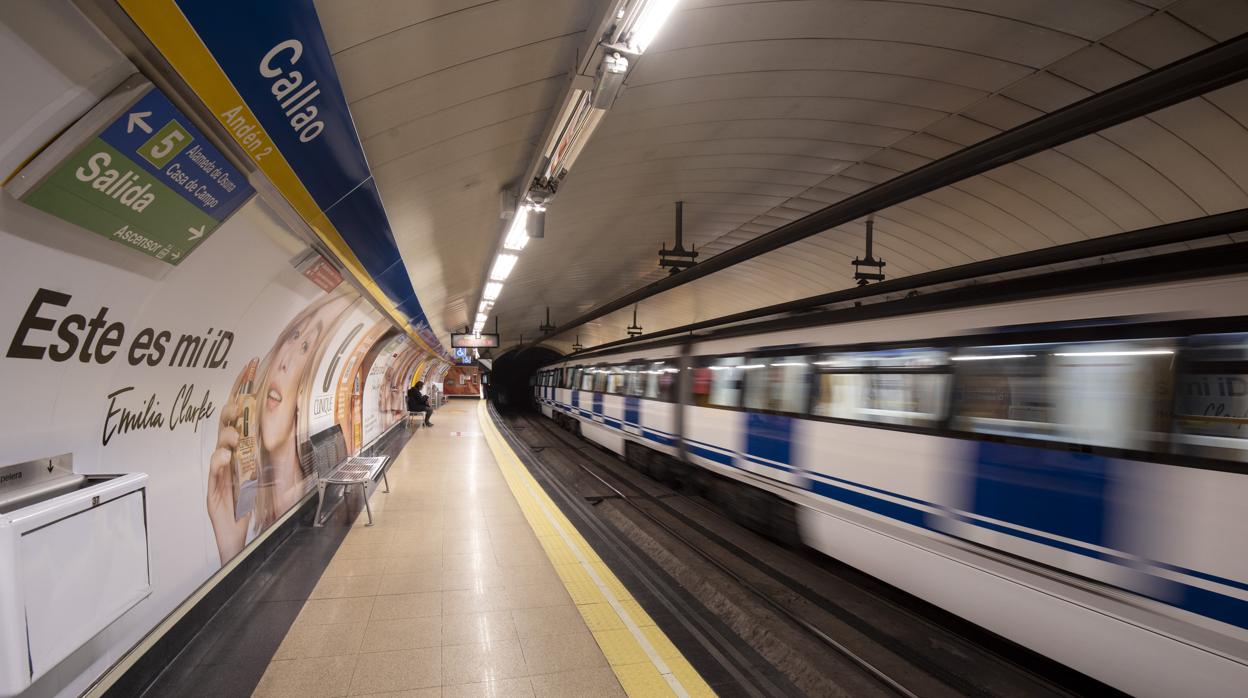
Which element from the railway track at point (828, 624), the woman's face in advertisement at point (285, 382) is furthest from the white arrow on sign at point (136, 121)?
the railway track at point (828, 624)

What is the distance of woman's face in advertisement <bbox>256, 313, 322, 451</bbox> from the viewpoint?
5055mm

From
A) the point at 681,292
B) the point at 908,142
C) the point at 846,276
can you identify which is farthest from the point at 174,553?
the point at 681,292

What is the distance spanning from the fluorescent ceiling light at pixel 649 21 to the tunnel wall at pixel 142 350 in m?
2.13

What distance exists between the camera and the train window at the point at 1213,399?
2.69 meters

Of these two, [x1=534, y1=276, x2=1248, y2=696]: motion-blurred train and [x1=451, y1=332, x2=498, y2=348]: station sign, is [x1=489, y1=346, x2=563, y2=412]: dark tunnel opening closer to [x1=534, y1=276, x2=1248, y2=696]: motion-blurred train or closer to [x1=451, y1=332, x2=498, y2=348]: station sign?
[x1=451, y1=332, x2=498, y2=348]: station sign

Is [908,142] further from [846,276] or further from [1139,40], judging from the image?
[846,276]

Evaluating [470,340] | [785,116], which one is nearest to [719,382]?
[785,116]

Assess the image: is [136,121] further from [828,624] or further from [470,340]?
[470,340]

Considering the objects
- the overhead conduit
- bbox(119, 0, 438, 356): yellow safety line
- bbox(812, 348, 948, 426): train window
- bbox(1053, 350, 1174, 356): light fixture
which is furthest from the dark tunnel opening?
bbox(1053, 350, 1174, 356): light fixture

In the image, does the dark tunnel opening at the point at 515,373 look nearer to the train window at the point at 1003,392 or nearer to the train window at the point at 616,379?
the train window at the point at 616,379

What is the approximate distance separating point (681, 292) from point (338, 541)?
11762 millimetres

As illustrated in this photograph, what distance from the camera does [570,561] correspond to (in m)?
5.31

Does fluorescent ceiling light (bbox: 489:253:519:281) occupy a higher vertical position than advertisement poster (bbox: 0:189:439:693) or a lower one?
higher

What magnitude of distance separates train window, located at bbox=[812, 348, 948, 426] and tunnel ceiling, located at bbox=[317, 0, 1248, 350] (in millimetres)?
2527
